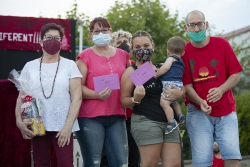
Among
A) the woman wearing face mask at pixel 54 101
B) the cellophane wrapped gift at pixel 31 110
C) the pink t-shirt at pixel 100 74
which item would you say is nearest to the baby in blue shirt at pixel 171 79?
the pink t-shirt at pixel 100 74

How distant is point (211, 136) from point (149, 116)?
0.75 m

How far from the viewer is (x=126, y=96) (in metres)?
4.78

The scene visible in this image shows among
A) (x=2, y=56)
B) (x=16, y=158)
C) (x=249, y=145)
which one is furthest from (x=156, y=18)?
(x=16, y=158)

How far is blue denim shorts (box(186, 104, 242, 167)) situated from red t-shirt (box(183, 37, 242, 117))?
0.09 meters

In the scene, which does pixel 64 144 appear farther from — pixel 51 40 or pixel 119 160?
pixel 51 40

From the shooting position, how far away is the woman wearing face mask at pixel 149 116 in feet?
15.3

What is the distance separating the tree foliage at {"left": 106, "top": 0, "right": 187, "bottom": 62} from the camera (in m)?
14.4

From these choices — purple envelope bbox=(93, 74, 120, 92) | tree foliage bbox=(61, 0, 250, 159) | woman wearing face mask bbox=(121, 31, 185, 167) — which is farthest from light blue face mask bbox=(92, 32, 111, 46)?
tree foliage bbox=(61, 0, 250, 159)

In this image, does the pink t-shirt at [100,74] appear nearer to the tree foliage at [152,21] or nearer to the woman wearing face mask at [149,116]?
the woman wearing face mask at [149,116]

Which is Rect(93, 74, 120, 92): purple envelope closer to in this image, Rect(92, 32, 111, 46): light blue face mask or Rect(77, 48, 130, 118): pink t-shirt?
Rect(77, 48, 130, 118): pink t-shirt

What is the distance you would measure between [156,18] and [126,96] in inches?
402

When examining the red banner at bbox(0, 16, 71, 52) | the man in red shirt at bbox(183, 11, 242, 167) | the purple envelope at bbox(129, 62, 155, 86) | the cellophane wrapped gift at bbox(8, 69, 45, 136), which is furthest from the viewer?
the red banner at bbox(0, 16, 71, 52)

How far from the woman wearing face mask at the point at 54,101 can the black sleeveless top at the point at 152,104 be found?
0.66m

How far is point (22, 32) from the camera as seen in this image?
28.9 ft
